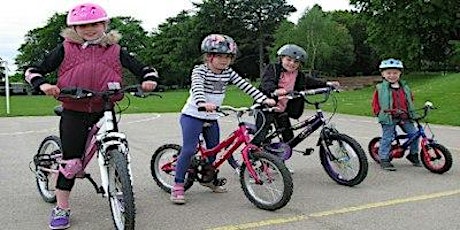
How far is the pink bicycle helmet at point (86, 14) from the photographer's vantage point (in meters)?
4.77

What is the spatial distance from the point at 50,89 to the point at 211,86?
177 cm

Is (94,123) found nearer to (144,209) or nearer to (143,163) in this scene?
(144,209)

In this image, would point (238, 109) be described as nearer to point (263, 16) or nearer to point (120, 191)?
point (120, 191)

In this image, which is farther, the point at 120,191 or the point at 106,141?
the point at 106,141

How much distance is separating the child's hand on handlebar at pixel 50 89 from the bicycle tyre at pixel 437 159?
476 centimetres

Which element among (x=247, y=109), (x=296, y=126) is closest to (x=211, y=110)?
(x=247, y=109)

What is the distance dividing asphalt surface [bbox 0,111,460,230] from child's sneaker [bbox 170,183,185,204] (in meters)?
0.06

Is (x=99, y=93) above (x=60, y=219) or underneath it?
above

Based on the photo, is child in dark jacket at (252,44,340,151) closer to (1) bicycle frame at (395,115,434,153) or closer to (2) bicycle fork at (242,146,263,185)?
(2) bicycle fork at (242,146,263,185)

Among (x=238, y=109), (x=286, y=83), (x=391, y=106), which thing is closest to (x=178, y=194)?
(x=238, y=109)

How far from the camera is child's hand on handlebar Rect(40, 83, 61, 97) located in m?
4.54

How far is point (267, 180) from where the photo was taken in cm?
556

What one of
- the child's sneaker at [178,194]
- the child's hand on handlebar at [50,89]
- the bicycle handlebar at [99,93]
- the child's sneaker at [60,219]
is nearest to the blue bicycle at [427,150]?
the child's sneaker at [178,194]

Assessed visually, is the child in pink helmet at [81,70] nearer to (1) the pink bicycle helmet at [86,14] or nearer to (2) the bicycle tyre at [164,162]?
(1) the pink bicycle helmet at [86,14]
